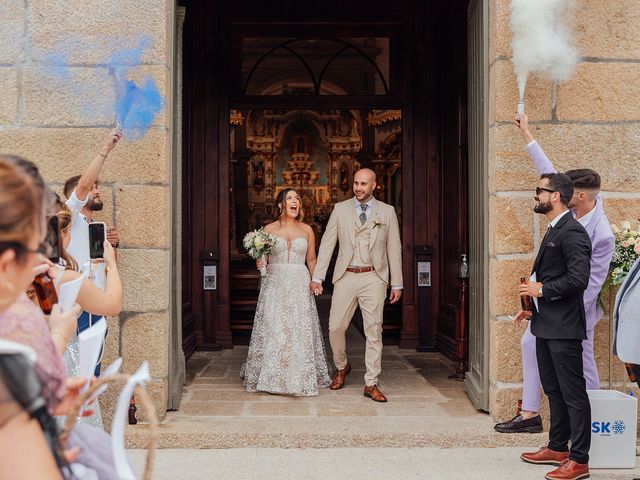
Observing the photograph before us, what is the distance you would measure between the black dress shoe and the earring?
405cm

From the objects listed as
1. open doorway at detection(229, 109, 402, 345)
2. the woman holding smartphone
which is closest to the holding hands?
the woman holding smartphone

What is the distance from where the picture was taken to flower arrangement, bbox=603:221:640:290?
4.93 metres

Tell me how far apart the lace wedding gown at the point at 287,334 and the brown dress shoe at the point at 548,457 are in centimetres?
238

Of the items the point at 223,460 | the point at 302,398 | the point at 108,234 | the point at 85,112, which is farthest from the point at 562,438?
the point at 85,112

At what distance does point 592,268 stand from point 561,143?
41.7 inches

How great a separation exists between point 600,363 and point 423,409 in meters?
1.41

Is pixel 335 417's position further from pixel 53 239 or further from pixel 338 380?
pixel 53 239

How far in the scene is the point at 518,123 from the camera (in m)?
5.24

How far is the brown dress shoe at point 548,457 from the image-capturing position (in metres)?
4.56

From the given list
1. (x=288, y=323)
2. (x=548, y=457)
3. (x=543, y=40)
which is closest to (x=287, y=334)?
(x=288, y=323)

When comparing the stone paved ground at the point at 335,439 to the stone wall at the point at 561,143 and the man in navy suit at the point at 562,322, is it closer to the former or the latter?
the man in navy suit at the point at 562,322

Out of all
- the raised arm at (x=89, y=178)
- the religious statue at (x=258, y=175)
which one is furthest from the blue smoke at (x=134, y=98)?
the religious statue at (x=258, y=175)

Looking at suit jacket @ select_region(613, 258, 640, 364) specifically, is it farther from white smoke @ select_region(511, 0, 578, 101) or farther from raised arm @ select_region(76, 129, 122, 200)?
raised arm @ select_region(76, 129, 122, 200)

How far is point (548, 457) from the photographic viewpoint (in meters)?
4.57
